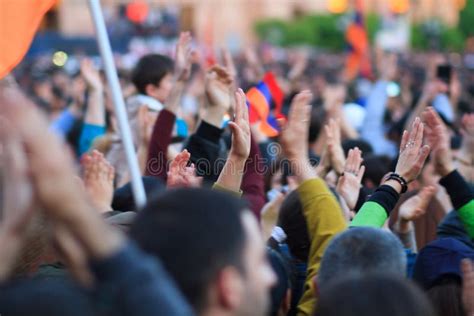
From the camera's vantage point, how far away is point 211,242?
2635mm

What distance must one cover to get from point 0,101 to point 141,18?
1407 inches

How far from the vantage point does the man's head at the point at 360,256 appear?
11.0ft

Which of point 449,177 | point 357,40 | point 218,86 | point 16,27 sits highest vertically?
point 16,27

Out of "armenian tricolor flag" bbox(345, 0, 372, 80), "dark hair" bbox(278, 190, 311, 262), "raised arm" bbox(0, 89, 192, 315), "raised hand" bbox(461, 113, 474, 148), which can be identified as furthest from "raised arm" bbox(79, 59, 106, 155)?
"armenian tricolor flag" bbox(345, 0, 372, 80)

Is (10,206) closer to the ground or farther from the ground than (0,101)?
closer to the ground

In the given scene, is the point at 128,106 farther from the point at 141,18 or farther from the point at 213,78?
the point at 141,18

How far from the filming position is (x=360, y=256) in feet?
11.1

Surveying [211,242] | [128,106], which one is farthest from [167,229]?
[128,106]

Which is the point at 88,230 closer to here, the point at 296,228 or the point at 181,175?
the point at 181,175

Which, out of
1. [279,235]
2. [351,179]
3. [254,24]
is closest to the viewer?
[279,235]

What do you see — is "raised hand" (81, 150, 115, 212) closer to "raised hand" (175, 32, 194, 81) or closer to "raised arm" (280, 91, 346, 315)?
"raised arm" (280, 91, 346, 315)

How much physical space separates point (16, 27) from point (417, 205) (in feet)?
6.18

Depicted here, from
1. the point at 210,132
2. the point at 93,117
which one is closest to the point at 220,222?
the point at 210,132

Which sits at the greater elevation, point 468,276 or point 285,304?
point 468,276
